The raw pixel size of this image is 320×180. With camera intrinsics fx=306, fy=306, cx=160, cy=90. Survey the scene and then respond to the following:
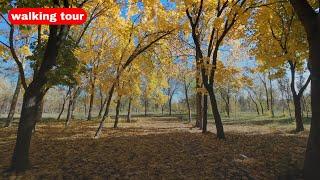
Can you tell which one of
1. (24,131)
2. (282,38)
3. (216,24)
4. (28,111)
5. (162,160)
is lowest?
(162,160)

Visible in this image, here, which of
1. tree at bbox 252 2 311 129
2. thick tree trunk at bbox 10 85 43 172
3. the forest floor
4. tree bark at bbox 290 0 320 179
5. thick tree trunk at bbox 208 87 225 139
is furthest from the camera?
tree at bbox 252 2 311 129

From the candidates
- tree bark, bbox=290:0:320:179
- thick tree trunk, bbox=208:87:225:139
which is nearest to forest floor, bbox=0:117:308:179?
thick tree trunk, bbox=208:87:225:139

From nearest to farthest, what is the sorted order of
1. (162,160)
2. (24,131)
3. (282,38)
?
(24,131) < (162,160) < (282,38)

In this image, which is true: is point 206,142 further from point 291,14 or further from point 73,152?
point 291,14

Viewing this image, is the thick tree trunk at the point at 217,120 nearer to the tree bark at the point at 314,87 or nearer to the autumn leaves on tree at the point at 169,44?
the autumn leaves on tree at the point at 169,44

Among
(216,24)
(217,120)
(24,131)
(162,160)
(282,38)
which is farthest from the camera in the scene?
(282,38)

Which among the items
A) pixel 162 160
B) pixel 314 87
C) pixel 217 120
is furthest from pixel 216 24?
pixel 314 87

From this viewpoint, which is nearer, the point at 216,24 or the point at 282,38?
the point at 216,24

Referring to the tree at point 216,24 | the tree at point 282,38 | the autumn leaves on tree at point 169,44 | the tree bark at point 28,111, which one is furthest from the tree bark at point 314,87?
the tree at point 282,38

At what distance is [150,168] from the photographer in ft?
33.0

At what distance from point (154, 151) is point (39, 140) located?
279 inches

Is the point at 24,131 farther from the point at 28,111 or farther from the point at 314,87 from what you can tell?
the point at 314,87

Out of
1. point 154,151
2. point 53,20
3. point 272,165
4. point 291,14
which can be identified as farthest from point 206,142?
point 291,14

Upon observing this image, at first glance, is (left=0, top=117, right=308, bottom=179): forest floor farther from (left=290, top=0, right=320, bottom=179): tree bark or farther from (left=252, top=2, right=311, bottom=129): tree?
(left=252, top=2, right=311, bottom=129): tree
